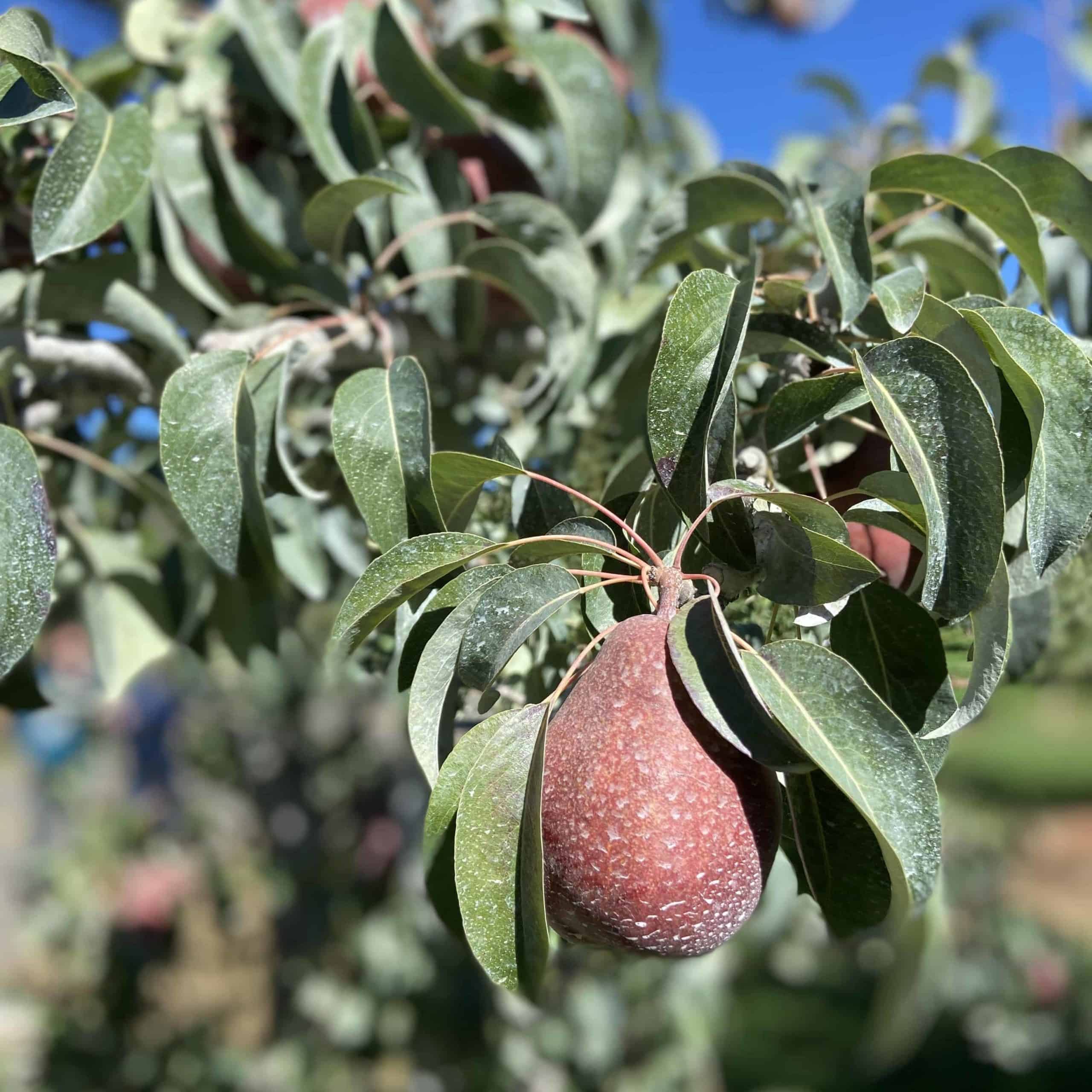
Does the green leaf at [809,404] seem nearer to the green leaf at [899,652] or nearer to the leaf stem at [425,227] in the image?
the green leaf at [899,652]

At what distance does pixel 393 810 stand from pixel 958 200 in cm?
232

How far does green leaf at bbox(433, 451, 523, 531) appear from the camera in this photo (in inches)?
21.4

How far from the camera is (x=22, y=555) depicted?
546 millimetres

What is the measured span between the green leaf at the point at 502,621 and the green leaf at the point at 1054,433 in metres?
0.23

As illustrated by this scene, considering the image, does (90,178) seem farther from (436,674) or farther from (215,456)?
(436,674)

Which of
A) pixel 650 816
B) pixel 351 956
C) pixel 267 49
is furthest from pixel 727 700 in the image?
pixel 351 956

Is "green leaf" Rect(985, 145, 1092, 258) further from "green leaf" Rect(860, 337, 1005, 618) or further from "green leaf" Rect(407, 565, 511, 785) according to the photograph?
"green leaf" Rect(407, 565, 511, 785)

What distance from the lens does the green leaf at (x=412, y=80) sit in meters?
0.90

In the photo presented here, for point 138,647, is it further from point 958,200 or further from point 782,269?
point 958,200

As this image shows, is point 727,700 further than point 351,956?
No

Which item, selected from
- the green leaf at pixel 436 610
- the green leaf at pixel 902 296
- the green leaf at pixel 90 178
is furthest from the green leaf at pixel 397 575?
the green leaf at pixel 90 178

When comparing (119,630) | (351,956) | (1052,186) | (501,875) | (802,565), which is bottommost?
(351,956)

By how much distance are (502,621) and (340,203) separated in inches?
18.7

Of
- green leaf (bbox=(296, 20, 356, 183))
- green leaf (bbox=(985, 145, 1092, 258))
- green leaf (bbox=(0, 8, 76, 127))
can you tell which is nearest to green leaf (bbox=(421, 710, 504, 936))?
green leaf (bbox=(0, 8, 76, 127))
